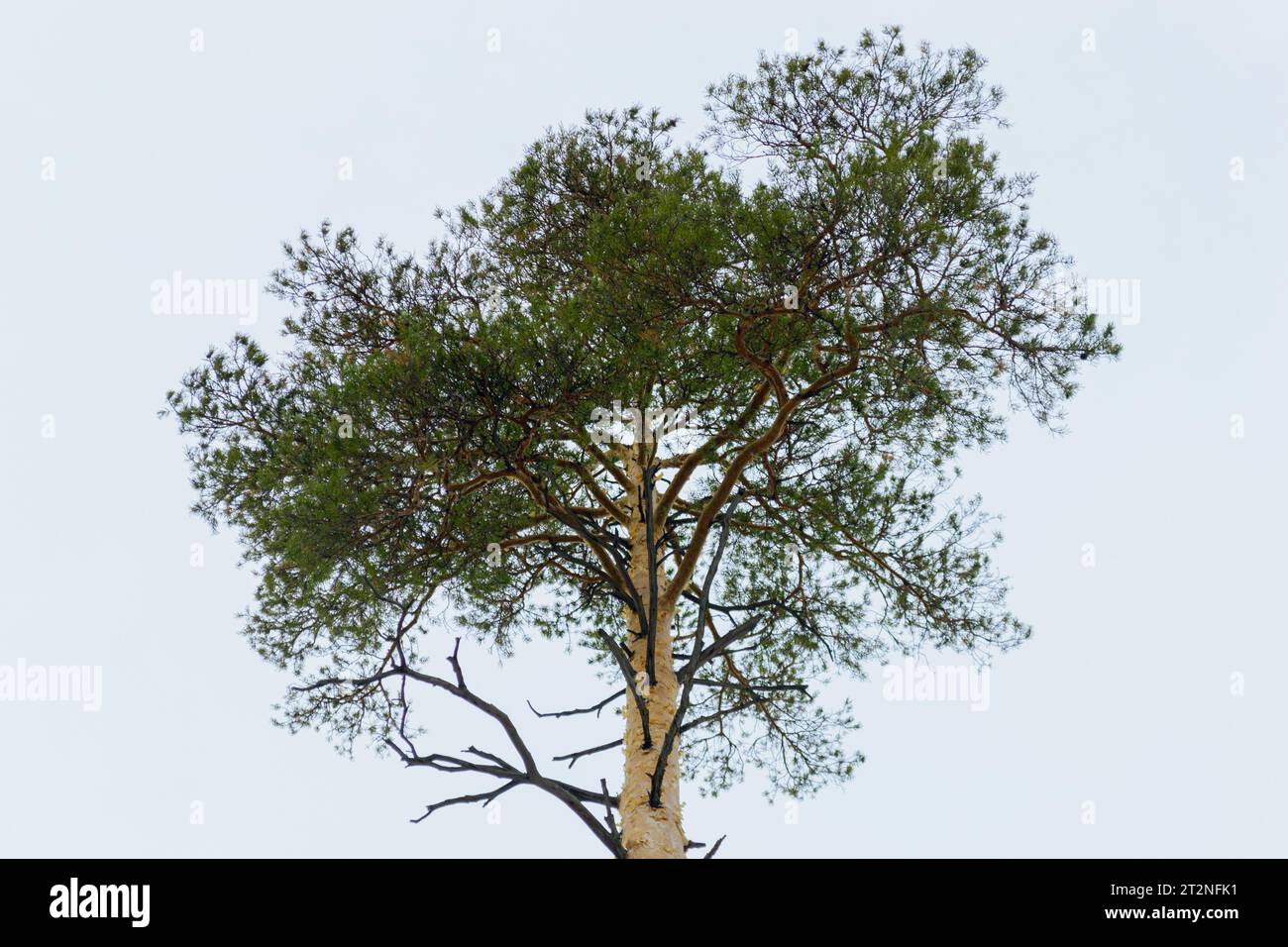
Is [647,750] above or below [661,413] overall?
below

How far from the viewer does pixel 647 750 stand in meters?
5.05

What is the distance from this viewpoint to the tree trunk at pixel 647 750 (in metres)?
4.67

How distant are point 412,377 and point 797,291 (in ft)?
5.60

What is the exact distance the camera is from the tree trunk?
184 inches

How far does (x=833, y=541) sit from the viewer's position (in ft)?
19.9
